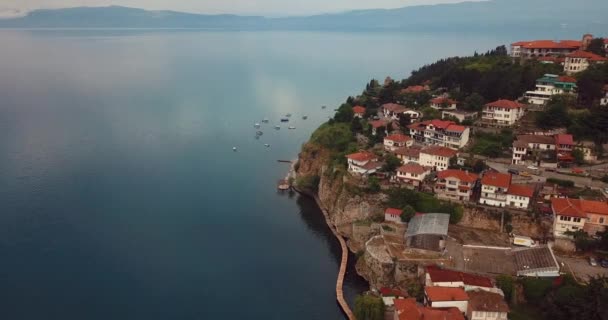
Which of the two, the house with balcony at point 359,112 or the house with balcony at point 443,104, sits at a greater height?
the house with balcony at point 443,104

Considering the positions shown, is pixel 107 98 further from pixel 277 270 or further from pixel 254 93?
pixel 277 270

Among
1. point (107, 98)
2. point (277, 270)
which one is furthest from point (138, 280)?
point (107, 98)

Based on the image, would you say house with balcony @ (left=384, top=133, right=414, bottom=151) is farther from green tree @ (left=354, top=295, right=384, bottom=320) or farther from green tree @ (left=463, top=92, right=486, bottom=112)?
green tree @ (left=354, top=295, right=384, bottom=320)

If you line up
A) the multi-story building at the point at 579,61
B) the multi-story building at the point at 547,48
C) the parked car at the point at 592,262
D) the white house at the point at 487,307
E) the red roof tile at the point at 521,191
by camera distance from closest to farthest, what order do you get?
the white house at the point at 487,307
the parked car at the point at 592,262
the red roof tile at the point at 521,191
the multi-story building at the point at 579,61
the multi-story building at the point at 547,48

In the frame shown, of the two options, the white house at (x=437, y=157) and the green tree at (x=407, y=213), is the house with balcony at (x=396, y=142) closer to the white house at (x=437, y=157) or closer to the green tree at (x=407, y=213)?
the white house at (x=437, y=157)

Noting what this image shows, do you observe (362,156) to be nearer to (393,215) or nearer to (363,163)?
(363,163)

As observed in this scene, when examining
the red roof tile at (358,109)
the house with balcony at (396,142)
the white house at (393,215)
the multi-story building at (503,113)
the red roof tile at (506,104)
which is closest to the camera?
the white house at (393,215)

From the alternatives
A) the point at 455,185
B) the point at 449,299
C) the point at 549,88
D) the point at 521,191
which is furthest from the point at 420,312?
the point at 549,88

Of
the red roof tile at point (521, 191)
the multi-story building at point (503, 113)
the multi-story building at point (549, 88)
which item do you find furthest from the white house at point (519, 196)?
the multi-story building at point (549, 88)
